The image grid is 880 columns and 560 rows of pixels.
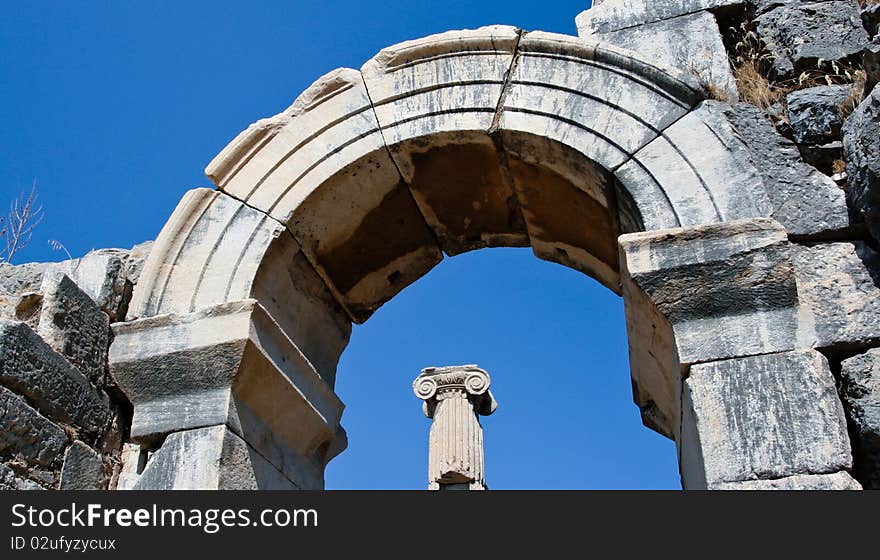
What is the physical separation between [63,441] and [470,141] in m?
2.44

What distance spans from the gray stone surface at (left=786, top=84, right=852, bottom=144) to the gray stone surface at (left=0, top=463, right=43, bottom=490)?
3801 mm

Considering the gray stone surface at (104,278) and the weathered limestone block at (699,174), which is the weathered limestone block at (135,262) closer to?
the gray stone surface at (104,278)

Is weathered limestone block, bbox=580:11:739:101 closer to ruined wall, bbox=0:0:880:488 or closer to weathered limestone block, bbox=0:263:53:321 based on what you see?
ruined wall, bbox=0:0:880:488

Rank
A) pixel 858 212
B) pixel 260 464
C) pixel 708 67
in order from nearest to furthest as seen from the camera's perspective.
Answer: pixel 858 212
pixel 260 464
pixel 708 67

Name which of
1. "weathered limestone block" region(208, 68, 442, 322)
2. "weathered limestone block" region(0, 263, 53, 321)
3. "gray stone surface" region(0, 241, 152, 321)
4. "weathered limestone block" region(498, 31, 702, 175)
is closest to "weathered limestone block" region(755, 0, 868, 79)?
"weathered limestone block" region(498, 31, 702, 175)

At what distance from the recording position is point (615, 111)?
15.0 feet

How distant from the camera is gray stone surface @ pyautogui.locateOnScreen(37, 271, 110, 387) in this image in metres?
4.54

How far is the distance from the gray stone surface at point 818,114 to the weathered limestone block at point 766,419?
119cm

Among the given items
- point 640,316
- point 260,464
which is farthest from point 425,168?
point 260,464

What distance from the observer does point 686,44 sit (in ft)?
16.2

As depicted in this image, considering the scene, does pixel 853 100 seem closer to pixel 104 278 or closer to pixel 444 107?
pixel 444 107
